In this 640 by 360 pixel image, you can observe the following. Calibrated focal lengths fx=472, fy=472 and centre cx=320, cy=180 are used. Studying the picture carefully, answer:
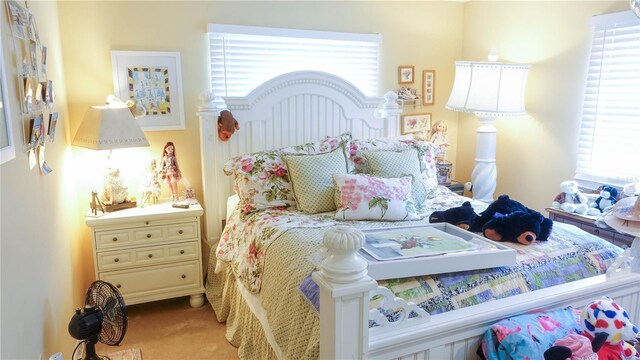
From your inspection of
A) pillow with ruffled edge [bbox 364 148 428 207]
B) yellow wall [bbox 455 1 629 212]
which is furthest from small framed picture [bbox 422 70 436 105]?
pillow with ruffled edge [bbox 364 148 428 207]

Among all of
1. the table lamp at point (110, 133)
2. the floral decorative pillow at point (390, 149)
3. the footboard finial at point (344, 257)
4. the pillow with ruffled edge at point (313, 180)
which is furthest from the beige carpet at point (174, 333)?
the footboard finial at point (344, 257)

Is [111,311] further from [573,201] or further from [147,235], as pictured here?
[573,201]

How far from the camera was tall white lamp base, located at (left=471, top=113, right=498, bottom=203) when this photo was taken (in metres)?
3.43

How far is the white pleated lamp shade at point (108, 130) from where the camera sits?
8.66ft

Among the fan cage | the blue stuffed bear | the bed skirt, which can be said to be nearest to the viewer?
the fan cage

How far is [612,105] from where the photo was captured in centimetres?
288

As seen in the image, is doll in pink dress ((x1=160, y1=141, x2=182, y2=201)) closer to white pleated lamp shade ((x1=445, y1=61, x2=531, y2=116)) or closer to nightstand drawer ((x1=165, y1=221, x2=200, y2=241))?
nightstand drawer ((x1=165, y1=221, x2=200, y2=241))


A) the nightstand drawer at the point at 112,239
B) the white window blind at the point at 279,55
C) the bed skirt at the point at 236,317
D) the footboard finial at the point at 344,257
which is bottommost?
the bed skirt at the point at 236,317

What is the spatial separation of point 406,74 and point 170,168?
1.95m

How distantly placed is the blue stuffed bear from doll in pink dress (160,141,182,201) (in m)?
2.56

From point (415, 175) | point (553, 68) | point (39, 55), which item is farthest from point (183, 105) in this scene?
point (553, 68)

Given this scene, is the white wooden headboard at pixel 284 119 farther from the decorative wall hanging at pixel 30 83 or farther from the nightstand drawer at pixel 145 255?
the decorative wall hanging at pixel 30 83

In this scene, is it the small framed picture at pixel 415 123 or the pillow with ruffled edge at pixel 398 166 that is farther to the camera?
the small framed picture at pixel 415 123

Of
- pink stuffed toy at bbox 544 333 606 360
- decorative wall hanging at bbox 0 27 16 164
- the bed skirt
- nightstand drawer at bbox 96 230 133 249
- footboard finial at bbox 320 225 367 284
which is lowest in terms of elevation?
the bed skirt
